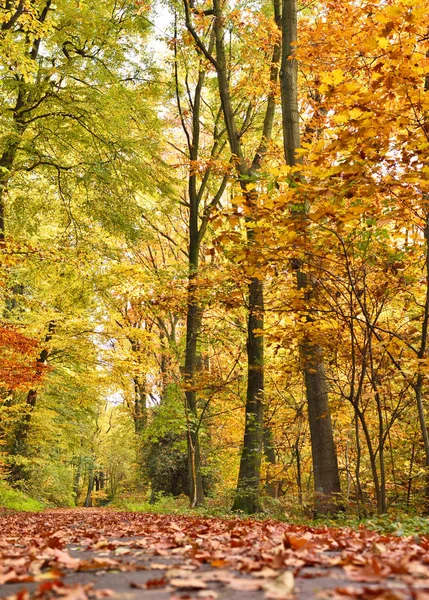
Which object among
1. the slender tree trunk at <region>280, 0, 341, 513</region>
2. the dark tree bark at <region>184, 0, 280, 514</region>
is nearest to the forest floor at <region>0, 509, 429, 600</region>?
the slender tree trunk at <region>280, 0, 341, 513</region>

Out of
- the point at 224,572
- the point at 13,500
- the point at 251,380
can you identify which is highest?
the point at 251,380

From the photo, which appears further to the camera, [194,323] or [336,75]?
[194,323]

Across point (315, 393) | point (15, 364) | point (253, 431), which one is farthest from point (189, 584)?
point (15, 364)

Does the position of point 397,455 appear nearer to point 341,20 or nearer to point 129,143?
point 341,20

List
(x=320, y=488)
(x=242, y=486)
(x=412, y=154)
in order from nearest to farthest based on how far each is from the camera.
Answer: (x=412, y=154) < (x=320, y=488) < (x=242, y=486)

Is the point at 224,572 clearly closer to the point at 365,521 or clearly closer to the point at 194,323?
the point at 365,521

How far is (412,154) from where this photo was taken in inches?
183

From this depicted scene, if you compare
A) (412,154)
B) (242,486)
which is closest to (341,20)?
(412,154)

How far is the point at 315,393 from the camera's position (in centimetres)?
710

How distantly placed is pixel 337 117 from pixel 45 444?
19.5 m

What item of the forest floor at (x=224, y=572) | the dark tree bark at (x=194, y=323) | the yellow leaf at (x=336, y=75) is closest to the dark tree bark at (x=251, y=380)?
the dark tree bark at (x=194, y=323)

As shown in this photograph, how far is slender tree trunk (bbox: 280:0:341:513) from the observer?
6.72 metres

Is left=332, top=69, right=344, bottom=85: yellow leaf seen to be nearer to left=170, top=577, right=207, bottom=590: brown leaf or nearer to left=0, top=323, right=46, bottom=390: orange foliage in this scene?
left=170, top=577, right=207, bottom=590: brown leaf

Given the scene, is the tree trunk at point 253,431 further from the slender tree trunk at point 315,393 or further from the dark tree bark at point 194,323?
the slender tree trunk at point 315,393
